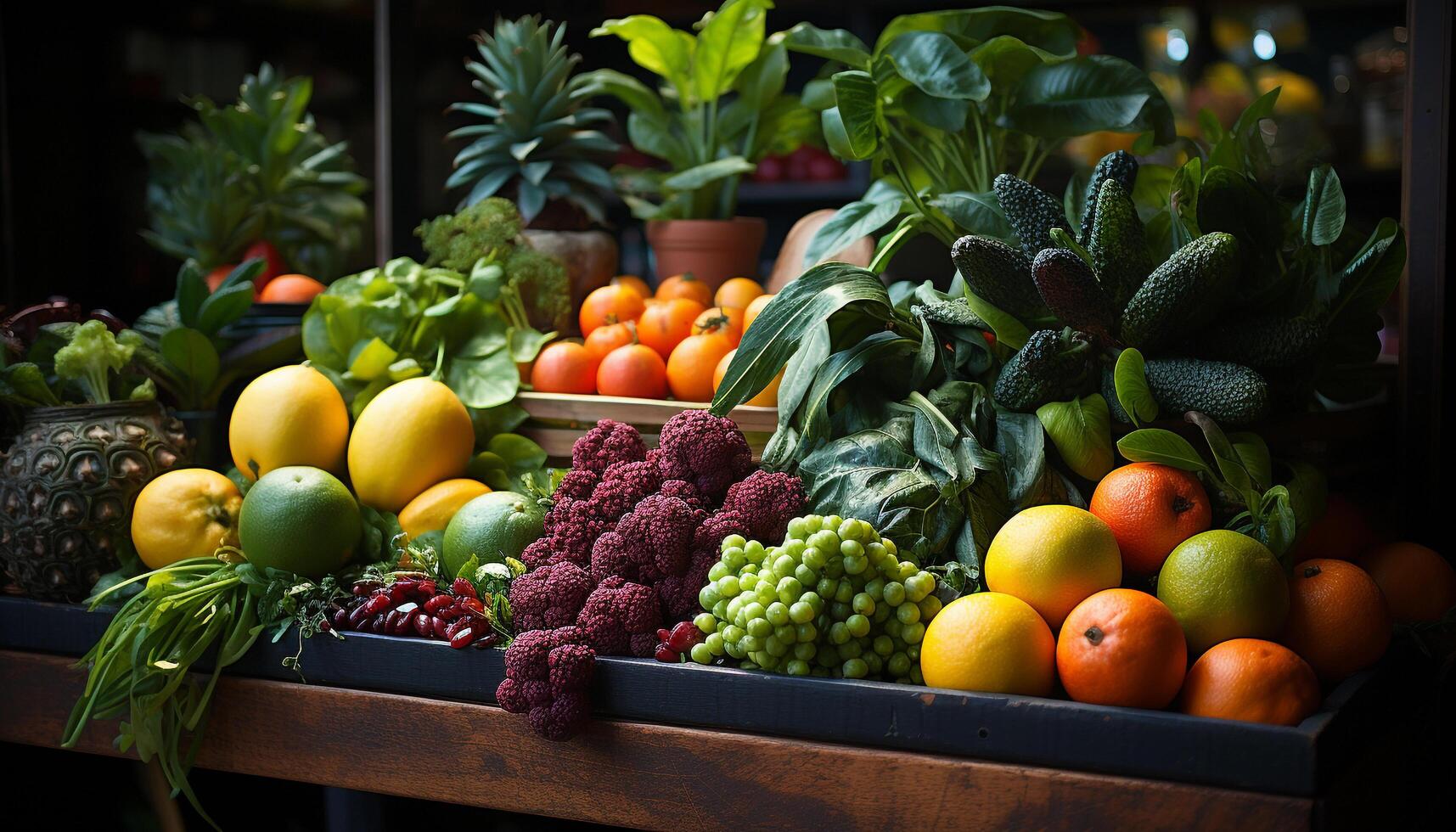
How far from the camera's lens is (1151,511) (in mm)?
1226

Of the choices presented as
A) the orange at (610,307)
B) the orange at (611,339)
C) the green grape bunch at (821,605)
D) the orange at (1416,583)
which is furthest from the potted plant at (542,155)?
the orange at (1416,583)

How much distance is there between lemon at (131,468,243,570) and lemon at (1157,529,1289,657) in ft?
3.81

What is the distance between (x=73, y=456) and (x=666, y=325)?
0.83 m

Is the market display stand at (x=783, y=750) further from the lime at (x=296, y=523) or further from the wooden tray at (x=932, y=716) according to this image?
the lime at (x=296, y=523)

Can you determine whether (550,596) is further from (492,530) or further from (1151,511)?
(1151,511)

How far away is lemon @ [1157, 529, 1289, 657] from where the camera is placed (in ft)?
3.69

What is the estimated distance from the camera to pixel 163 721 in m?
1.34

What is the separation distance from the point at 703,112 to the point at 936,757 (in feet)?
4.55

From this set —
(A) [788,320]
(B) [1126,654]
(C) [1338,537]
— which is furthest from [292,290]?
(C) [1338,537]

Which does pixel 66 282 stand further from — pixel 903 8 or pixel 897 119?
pixel 903 8

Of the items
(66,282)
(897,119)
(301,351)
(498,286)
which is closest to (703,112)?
(897,119)

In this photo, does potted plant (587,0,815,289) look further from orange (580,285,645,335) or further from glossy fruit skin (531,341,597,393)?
glossy fruit skin (531,341,597,393)

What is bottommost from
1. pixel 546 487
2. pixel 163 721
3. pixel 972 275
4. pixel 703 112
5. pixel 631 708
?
pixel 163 721

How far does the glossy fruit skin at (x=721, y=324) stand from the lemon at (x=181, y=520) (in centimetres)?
68
